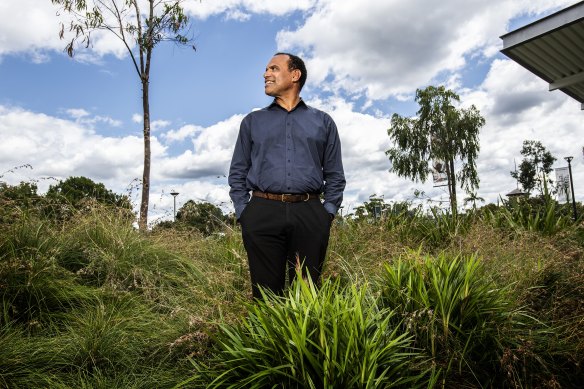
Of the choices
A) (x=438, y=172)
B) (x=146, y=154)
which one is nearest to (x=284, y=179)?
(x=146, y=154)

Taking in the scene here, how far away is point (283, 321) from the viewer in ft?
7.84

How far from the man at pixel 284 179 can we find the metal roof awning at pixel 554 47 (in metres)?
6.19

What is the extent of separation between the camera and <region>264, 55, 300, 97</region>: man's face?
3.42 metres

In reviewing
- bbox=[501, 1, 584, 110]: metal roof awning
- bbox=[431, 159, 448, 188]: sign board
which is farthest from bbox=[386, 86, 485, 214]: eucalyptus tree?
bbox=[501, 1, 584, 110]: metal roof awning

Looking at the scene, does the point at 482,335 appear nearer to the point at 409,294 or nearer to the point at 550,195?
the point at 409,294

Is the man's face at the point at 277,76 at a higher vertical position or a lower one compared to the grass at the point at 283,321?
higher

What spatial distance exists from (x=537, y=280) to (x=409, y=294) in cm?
176

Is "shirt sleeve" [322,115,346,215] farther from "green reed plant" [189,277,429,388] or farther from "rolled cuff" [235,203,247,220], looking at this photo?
"green reed plant" [189,277,429,388]

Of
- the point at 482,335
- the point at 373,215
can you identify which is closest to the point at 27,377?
the point at 482,335

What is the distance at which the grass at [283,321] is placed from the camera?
240 cm

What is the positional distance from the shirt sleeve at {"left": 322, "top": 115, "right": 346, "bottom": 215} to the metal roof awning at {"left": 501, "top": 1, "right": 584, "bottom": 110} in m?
6.16

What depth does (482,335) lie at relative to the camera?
3000 mm

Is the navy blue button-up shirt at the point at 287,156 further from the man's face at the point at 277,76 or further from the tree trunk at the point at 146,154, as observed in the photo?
the tree trunk at the point at 146,154

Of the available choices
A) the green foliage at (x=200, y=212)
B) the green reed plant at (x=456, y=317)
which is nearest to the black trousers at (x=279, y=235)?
the green reed plant at (x=456, y=317)
